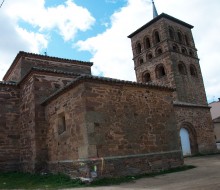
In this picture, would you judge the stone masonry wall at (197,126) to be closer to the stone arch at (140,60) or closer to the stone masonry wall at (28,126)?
the stone arch at (140,60)

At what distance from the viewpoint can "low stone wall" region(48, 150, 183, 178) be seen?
8219mm

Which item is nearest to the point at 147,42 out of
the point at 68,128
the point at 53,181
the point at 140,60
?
the point at 140,60

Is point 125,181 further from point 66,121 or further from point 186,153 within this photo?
point 186,153

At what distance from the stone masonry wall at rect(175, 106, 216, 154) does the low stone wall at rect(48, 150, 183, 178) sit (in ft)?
24.0

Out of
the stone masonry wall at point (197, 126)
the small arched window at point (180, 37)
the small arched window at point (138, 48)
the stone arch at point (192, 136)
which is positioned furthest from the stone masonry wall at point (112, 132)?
the small arched window at point (138, 48)

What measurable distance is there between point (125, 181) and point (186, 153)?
10.7 metres

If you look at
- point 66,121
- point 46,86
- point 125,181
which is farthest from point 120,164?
point 46,86

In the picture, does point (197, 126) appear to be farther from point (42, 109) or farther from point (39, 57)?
point (39, 57)

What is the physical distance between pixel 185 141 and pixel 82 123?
11053mm

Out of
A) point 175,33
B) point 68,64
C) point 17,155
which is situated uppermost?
point 175,33

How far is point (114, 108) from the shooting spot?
9.35 metres

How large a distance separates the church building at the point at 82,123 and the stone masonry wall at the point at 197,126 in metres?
6.42

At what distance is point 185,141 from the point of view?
17.7 meters

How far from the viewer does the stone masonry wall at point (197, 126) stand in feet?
58.1
